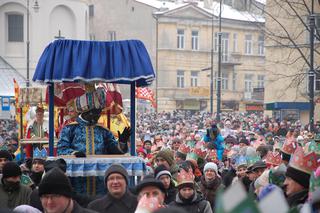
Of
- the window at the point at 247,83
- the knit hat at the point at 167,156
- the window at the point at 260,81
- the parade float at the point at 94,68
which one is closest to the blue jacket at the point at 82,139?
the parade float at the point at 94,68

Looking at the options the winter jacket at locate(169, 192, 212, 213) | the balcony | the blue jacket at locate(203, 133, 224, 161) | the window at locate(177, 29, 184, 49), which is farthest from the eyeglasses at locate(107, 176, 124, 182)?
the balcony

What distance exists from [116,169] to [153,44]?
5864 cm

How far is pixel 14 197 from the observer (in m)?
8.52

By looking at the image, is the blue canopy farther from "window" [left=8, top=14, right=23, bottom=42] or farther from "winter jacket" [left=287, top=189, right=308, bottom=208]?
"window" [left=8, top=14, right=23, bottom=42]

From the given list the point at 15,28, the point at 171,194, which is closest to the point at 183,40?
the point at 15,28

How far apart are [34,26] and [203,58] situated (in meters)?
21.7

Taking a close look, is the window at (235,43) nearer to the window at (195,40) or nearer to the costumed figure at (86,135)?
the window at (195,40)

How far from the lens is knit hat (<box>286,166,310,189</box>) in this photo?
18.6 feet

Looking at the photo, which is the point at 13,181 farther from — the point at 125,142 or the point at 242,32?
the point at 242,32

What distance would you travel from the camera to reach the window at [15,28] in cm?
5203

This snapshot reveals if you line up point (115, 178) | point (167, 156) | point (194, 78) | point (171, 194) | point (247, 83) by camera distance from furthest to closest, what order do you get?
point (247, 83)
point (194, 78)
point (167, 156)
point (171, 194)
point (115, 178)

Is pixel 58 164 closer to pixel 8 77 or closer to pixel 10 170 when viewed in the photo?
pixel 10 170

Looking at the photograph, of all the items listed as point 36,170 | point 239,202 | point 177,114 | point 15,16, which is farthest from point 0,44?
point 239,202

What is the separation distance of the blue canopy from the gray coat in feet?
4.93
